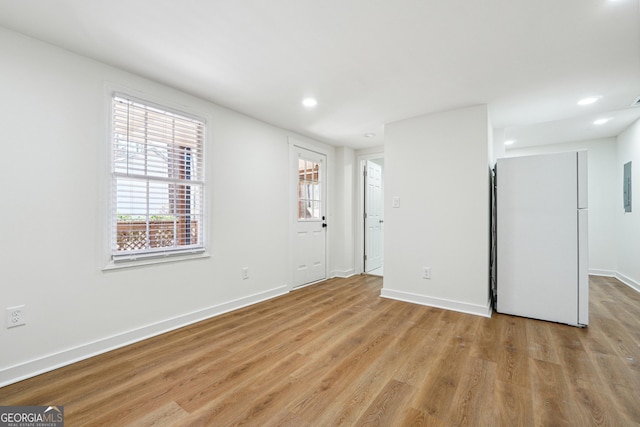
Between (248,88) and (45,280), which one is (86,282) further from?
(248,88)

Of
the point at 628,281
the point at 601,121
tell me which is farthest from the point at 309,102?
the point at 628,281

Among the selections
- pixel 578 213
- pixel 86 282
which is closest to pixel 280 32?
pixel 86 282

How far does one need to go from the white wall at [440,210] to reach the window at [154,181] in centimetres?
239

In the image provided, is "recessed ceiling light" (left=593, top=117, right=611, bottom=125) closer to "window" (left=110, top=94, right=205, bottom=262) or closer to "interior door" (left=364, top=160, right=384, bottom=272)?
"interior door" (left=364, top=160, right=384, bottom=272)

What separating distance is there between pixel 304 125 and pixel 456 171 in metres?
2.04

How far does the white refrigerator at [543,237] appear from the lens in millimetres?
2781

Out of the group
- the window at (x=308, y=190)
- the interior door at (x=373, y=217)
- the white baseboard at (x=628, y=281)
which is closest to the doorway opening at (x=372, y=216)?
the interior door at (x=373, y=217)

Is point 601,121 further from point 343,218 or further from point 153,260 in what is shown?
point 153,260

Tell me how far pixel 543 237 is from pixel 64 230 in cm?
434

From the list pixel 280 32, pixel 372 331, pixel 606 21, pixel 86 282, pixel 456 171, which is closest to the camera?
pixel 606 21

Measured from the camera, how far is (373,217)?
18.2 feet

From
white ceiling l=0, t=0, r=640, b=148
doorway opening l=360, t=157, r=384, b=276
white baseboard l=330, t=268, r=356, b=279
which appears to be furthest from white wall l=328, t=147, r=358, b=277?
white ceiling l=0, t=0, r=640, b=148

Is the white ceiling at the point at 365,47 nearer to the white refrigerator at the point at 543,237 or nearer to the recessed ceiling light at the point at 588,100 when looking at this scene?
the recessed ceiling light at the point at 588,100

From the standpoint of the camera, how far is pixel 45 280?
1.98 meters
